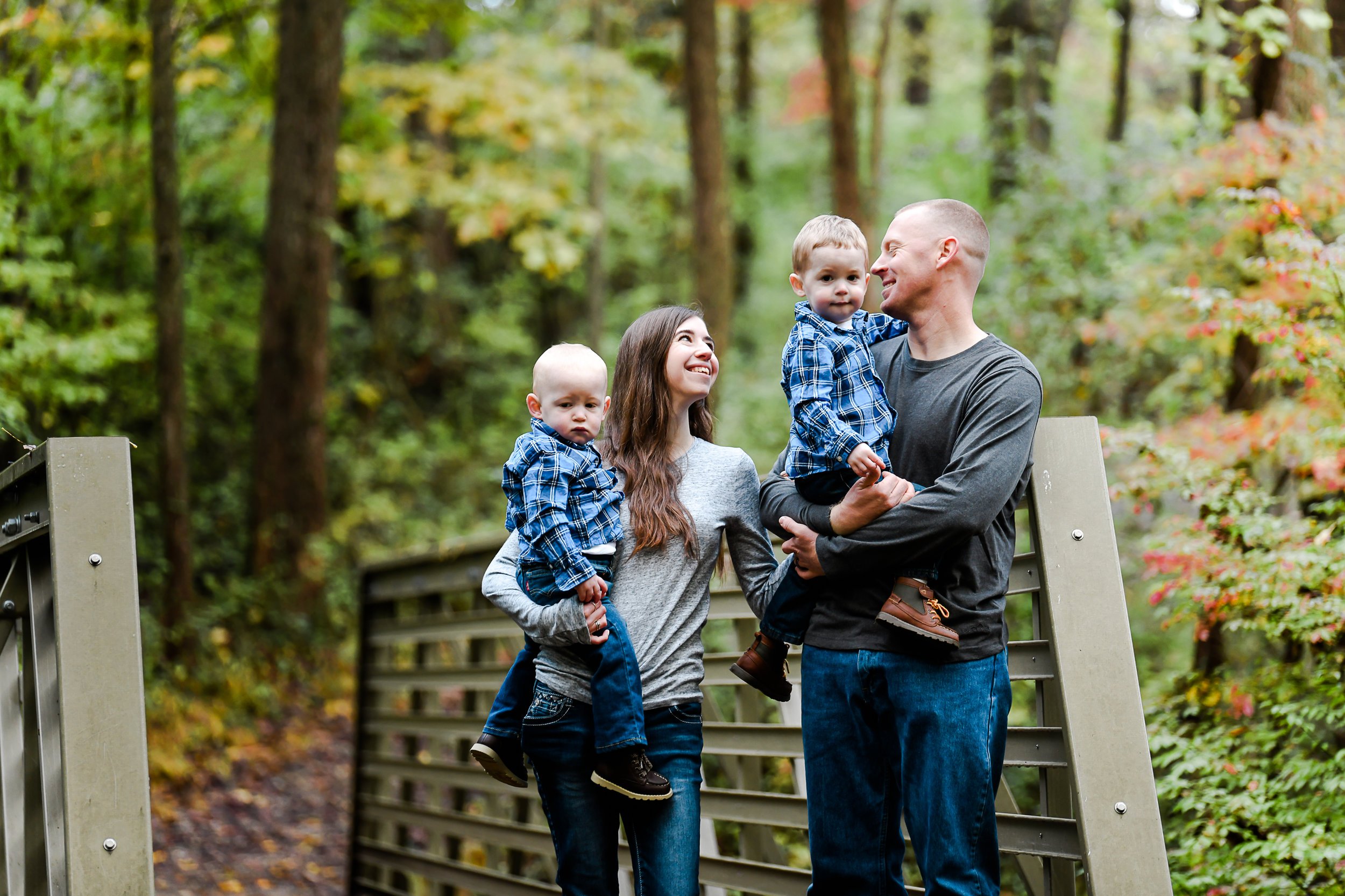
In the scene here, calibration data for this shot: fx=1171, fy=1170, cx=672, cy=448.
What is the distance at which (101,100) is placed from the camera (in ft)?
30.3

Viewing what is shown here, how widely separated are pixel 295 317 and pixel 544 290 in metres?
7.87

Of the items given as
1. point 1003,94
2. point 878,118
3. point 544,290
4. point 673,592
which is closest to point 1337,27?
point 673,592

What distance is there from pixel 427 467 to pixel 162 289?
4874mm

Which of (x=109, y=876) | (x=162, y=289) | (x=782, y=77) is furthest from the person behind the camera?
(x=782, y=77)

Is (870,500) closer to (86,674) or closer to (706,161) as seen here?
(86,674)

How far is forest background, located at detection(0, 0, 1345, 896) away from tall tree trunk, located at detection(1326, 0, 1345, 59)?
0.02m

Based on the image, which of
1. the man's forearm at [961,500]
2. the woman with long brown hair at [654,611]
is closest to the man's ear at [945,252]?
the man's forearm at [961,500]

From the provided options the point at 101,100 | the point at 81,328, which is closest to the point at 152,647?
the point at 81,328

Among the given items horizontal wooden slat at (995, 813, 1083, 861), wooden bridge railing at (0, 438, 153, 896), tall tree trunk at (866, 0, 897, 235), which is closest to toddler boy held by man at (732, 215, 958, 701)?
horizontal wooden slat at (995, 813, 1083, 861)

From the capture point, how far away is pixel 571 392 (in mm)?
2676

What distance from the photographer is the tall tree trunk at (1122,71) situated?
11.3 metres

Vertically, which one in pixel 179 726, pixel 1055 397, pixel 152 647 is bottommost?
pixel 179 726

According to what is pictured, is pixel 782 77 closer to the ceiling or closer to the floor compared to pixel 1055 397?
closer to the ceiling

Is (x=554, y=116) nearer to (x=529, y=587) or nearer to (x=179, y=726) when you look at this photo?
(x=179, y=726)
